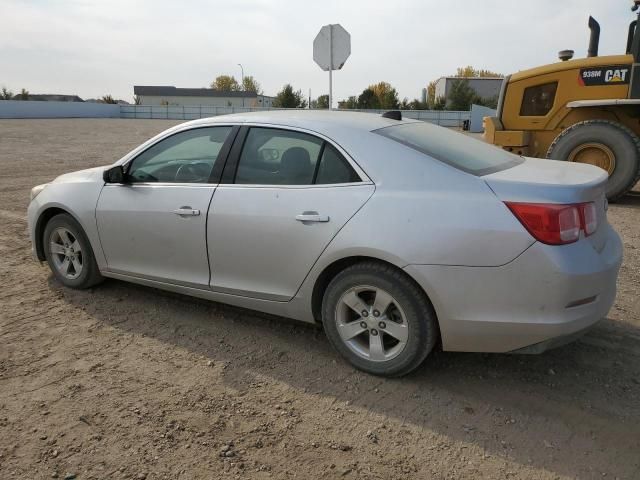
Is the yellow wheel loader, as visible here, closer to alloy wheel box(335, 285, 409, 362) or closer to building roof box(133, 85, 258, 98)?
alloy wheel box(335, 285, 409, 362)

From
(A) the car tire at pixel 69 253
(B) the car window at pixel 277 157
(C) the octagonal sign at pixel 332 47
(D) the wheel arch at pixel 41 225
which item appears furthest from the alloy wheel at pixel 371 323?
(C) the octagonal sign at pixel 332 47

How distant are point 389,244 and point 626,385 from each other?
161cm

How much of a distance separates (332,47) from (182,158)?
6700 millimetres

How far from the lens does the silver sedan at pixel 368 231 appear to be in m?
Answer: 2.68

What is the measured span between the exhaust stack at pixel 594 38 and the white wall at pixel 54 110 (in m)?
45.2

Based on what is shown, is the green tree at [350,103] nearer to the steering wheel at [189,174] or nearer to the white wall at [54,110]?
the white wall at [54,110]

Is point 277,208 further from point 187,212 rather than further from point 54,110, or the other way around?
point 54,110

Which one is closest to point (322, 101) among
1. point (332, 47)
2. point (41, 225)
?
point (332, 47)

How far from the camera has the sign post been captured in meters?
9.59

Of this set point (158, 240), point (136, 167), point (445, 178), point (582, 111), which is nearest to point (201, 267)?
point (158, 240)

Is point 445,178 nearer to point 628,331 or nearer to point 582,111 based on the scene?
point 628,331

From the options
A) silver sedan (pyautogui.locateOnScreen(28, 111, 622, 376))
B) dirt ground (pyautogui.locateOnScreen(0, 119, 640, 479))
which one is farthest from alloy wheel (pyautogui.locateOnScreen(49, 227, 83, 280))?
dirt ground (pyautogui.locateOnScreen(0, 119, 640, 479))

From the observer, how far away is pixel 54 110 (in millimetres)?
47125

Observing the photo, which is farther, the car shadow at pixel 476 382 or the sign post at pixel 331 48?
the sign post at pixel 331 48
